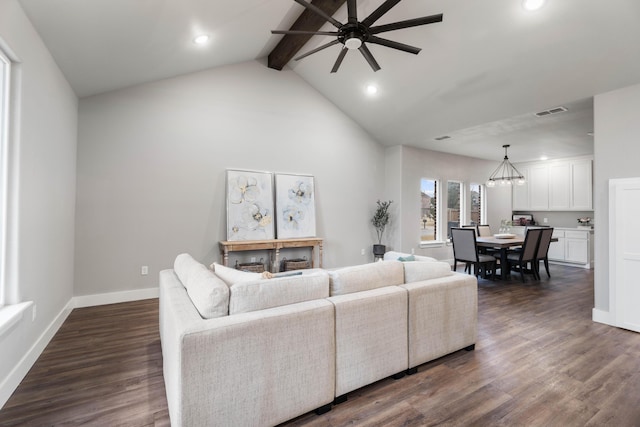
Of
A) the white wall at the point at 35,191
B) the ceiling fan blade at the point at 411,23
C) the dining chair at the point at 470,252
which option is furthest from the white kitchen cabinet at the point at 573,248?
the white wall at the point at 35,191

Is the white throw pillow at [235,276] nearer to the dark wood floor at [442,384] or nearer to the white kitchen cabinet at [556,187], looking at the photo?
the dark wood floor at [442,384]

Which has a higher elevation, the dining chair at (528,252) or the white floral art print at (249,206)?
Answer: the white floral art print at (249,206)

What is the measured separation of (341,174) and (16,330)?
490 cm

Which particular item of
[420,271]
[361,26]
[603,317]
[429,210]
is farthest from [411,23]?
[429,210]

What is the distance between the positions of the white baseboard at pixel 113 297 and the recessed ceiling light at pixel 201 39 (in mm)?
3335

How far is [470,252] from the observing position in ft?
18.2

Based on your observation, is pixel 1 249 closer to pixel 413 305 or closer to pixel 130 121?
pixel 130 121

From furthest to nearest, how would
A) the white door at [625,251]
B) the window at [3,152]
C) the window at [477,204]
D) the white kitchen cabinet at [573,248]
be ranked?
the window at [477,204], the white kitchen cabinet at [573,248], the white door at [625,251], the window at [3,152]

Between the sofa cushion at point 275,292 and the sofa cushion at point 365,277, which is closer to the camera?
the sofa cushion at point 275,292

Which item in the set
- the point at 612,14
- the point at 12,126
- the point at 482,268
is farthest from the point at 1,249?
the point at 482,268

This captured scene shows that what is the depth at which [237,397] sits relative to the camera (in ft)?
5.34

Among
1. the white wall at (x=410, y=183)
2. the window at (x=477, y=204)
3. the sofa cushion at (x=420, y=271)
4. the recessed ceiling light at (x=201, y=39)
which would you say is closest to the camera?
the sofa cushion at (x=420, y=271)

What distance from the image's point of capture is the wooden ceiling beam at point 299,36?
3.52 metres

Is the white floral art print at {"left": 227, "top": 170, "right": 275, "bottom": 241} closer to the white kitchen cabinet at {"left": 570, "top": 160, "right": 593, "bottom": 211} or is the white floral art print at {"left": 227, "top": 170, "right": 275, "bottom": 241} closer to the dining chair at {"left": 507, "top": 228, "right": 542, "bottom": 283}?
the dining chair at {"left": 507, "top": 228, "right": 542, "bottom": 283}
